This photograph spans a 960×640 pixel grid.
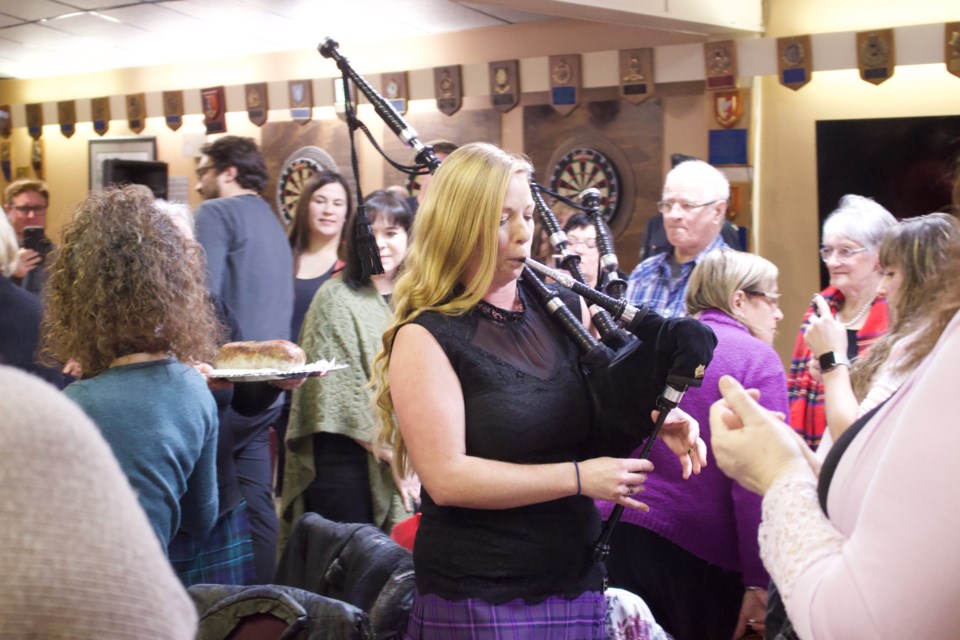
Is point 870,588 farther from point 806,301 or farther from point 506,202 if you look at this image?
point 806,301

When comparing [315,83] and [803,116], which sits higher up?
[315,83]

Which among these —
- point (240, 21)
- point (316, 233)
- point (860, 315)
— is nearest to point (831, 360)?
point (860, 315)

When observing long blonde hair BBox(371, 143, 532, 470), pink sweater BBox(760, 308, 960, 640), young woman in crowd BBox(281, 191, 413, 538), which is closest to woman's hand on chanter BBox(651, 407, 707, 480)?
long blonde hair BBox(371, 143, 532, 470)

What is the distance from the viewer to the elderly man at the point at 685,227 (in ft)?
11.3

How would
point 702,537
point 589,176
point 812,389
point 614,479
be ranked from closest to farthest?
point 614,479, point 702,537, point 812,389, point 589,176

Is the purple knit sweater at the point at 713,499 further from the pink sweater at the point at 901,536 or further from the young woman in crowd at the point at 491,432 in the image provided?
the pink sweater at the point at 901,536

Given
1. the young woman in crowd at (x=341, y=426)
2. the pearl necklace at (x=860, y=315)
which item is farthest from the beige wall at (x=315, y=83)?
the young woman in crowd at (x=341, y=426)

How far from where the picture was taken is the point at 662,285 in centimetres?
349

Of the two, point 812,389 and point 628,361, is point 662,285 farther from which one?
point 628,361

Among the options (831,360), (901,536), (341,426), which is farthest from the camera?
(341,426)

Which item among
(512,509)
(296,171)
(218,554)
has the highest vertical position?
(296,171)

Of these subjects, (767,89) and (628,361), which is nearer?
(628,361)

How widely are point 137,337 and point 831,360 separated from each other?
168 centimetres

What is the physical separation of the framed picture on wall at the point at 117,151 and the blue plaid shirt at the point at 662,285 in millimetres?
5845
